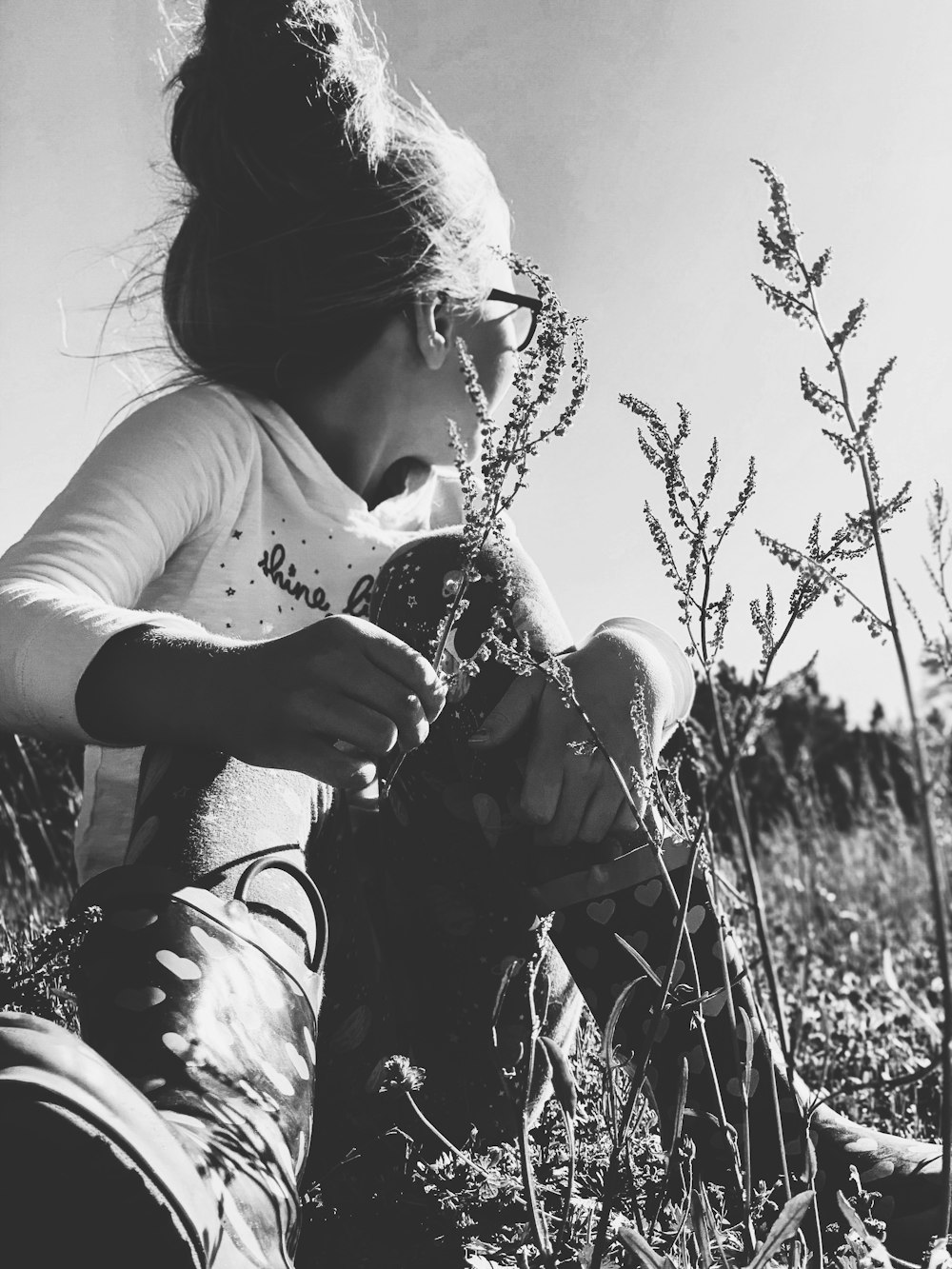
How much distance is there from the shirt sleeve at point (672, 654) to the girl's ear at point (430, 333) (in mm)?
1182

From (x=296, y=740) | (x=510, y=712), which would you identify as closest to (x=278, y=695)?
(x=296, y=740)

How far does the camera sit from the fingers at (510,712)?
4.60 feet

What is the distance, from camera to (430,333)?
2.68 meters

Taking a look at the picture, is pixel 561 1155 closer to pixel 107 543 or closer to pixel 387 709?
pixel 387 709

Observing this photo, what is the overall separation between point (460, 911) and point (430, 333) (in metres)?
1.71

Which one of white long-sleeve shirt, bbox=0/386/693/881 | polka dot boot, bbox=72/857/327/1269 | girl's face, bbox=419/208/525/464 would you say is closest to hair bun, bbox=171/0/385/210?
girl's face, bbox=419/208/525/464

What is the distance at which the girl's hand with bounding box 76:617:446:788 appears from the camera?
3.60 feet

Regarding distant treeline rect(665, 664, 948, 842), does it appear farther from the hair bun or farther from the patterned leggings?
the hair bun

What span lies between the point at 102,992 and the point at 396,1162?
65 centimetres

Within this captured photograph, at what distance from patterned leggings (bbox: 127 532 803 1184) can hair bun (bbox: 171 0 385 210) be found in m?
1.62

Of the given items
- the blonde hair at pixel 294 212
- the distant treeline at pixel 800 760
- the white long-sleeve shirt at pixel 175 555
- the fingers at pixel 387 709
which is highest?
the blonde hair at pixel 294 212

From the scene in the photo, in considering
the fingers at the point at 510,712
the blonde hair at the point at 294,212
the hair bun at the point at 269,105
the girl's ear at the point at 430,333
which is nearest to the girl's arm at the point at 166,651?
the fingers at the point at 510,712

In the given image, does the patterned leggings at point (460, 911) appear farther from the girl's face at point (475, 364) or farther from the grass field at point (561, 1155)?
the girl's face at point (475, 364)

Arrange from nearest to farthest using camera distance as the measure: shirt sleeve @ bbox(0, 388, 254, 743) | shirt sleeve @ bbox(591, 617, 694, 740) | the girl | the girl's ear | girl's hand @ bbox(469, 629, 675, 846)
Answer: the girl → girl's hand @ bbox(469, 629, 675, 846) → shirt sleeve @ bbox(0, 388, 254, 743) → shirt sleeve @ bbox(591, 617, 694, 740) → the girl's ear
